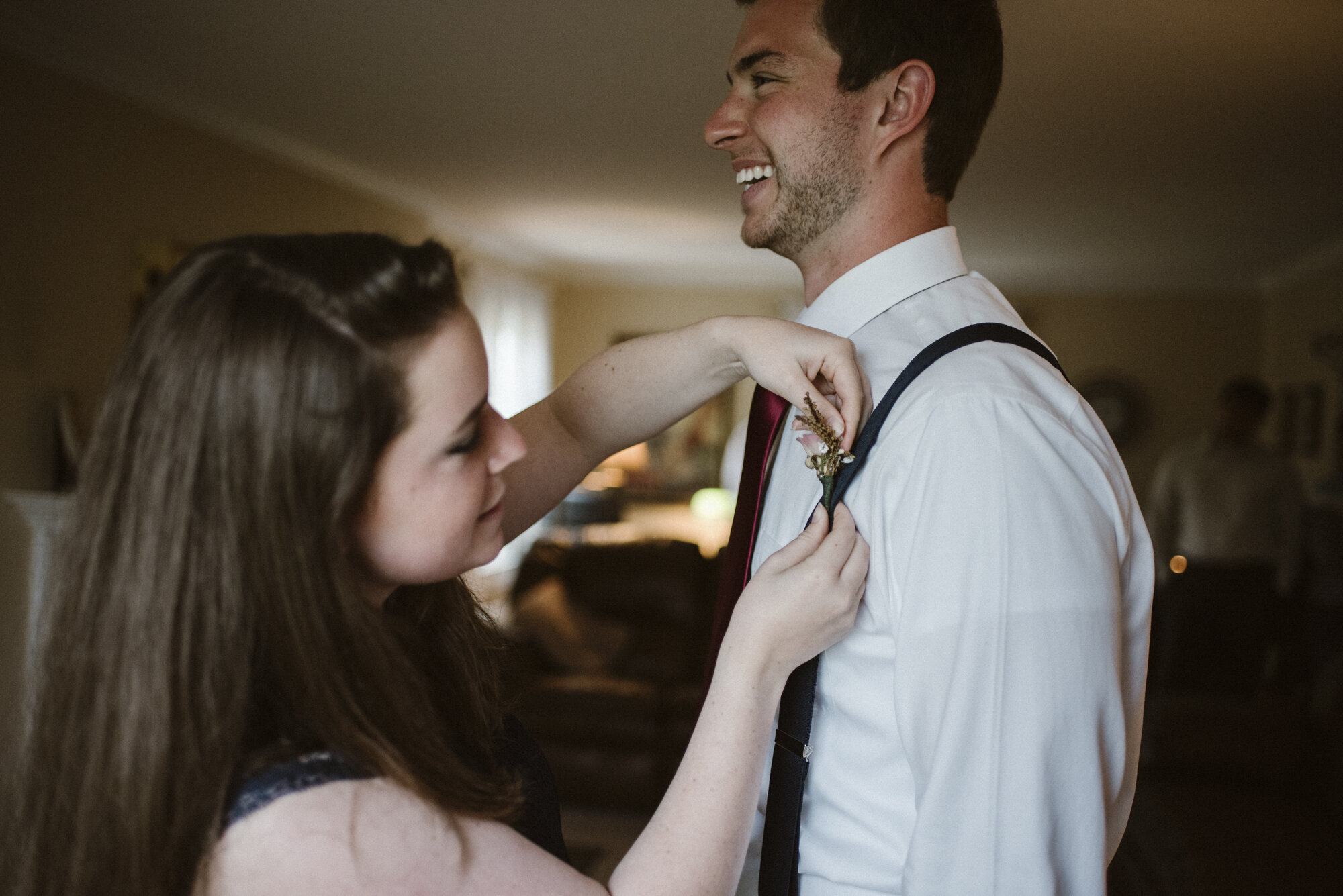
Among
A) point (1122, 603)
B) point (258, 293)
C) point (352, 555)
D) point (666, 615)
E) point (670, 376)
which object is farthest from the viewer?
point (666, 615)

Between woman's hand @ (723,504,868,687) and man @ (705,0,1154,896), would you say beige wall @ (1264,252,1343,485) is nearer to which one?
man @ (705,0,1154,896)

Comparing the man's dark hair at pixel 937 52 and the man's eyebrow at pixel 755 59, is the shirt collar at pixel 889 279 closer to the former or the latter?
the man's dark hair at pixel 937 52

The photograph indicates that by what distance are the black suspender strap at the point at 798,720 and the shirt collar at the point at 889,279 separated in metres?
0.17

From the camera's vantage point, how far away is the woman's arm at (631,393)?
1.15 metres

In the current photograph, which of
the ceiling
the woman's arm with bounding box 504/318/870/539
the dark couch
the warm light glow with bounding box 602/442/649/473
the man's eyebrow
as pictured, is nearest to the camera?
the woman's arm with bounding box 504/318/870/539

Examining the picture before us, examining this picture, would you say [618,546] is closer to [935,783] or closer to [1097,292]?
[935,783]

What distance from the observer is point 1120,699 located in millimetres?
937

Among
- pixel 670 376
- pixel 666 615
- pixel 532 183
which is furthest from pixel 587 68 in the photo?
pixel 666 615

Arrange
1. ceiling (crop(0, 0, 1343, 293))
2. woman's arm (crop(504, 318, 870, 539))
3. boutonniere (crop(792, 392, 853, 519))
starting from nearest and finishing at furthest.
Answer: boutonniere (crop(792, 392, 853, 519)) < woman's arm (crop(504, 318, 870, 539)) < ceiling (crop(0, 0, 1343, 293))

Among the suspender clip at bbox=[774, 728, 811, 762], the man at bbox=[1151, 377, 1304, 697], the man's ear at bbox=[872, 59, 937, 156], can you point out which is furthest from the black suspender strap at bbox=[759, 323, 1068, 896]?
the man at bbox=[1151, 377, 1304, 697]

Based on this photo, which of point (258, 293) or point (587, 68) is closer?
point (258, 293)

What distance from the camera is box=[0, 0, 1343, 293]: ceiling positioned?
3.05m

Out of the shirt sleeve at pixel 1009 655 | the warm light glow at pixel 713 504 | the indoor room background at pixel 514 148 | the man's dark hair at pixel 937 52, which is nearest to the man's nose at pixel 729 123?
the man's dark hair at pixel 937 52

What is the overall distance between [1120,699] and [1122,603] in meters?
0.16
